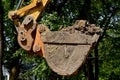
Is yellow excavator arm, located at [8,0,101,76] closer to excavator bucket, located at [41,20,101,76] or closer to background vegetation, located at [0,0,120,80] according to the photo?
excavator bucket, located at [41,20,101,76]

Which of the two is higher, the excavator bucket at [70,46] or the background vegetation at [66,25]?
the excavator bucket at [70,46]

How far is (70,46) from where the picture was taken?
6301 millimetres

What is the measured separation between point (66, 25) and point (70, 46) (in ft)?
29.7

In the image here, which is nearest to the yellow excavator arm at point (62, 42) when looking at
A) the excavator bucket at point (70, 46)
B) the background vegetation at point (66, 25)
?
the excavator bucket at point (70, 46)

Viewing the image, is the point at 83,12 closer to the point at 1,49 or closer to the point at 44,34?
the point at 1,49

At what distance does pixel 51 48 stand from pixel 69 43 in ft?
1.21

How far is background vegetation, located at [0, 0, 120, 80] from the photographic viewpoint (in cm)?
1559

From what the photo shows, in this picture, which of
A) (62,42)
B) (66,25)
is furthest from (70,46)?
(66,25)

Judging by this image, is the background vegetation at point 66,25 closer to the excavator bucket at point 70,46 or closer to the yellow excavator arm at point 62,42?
the yellow excavator arm at point 62,42

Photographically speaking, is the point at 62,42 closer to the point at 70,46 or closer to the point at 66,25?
the point at 70,46

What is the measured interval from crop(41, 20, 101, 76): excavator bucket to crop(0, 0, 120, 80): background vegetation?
24.8 ft

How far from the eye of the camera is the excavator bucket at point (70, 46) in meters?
6.06

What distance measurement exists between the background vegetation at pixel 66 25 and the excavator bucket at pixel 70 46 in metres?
7.56

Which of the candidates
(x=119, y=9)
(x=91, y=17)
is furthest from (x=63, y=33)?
(x=119, y=9)
